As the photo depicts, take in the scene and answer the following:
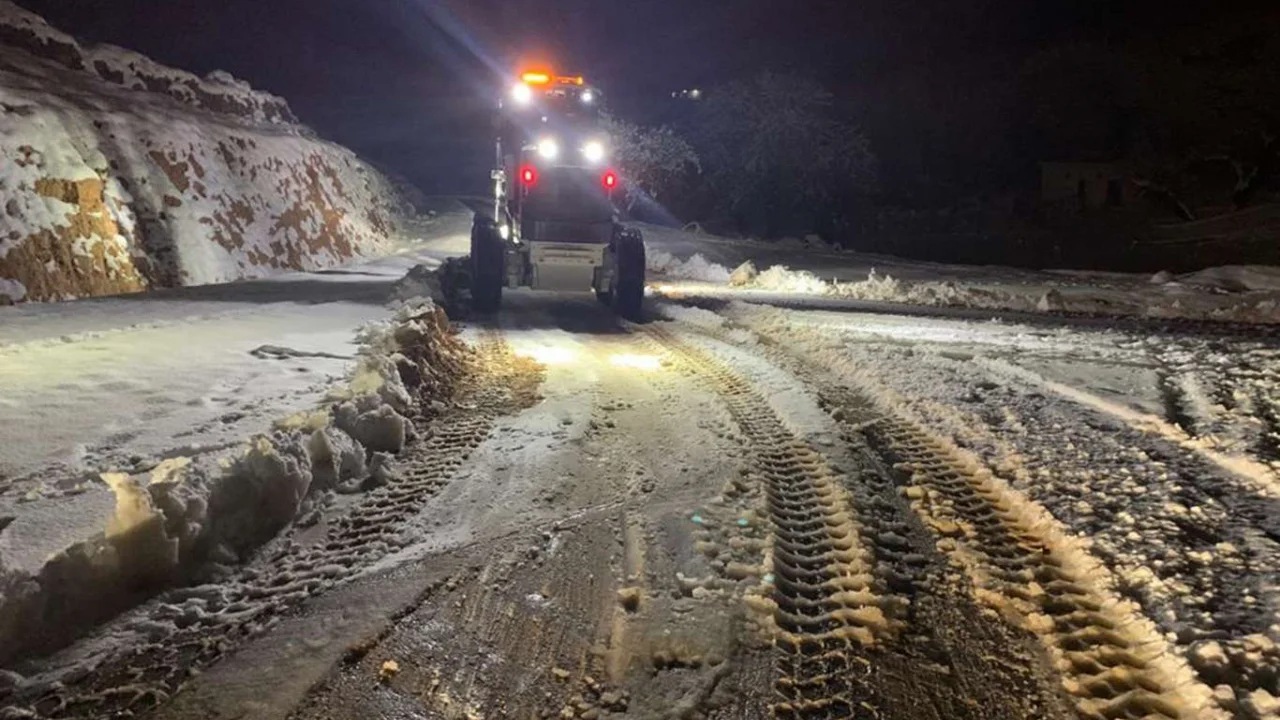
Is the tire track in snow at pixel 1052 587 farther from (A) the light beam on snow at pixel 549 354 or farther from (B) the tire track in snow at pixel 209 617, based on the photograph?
(A) the light beam on snow at pixel 549 354

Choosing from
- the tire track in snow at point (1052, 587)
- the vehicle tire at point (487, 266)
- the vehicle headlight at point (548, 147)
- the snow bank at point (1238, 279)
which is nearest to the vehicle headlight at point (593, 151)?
the vehicle headlight at point (548, 147)

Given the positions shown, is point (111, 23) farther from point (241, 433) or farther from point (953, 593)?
point (953, 593)

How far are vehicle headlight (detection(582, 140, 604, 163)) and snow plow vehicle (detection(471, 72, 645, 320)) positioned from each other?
0.05ft

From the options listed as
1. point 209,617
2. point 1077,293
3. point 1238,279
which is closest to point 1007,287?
point 1077,293

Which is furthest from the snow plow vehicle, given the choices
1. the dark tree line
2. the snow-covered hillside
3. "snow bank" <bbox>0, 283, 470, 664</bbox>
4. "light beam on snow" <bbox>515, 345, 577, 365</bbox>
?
the dark tree line

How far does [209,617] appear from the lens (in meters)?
4.09

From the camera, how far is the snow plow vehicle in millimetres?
14219

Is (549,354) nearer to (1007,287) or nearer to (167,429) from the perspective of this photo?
(167,429)

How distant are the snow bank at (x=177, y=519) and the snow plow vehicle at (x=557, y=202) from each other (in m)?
7.25

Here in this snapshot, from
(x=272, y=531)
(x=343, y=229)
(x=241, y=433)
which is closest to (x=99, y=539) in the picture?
(x=272, y=531)

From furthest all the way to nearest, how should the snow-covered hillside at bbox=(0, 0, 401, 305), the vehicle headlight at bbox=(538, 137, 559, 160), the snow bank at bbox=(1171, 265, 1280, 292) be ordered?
the snow bank at bbox=(1171, 265, 1280, 292) < the vehicle headlight at bbox=(538, 137, 559, 160) < the snow-covered hillside at bbox=(0, 0, 401, 305)

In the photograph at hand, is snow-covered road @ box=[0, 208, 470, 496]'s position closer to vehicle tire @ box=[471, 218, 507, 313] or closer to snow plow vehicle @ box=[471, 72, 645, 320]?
vehicle tire @ box=[471, 218, 507, 313]

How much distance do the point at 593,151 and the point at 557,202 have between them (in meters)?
0.95

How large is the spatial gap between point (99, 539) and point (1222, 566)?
5301 millimetres
